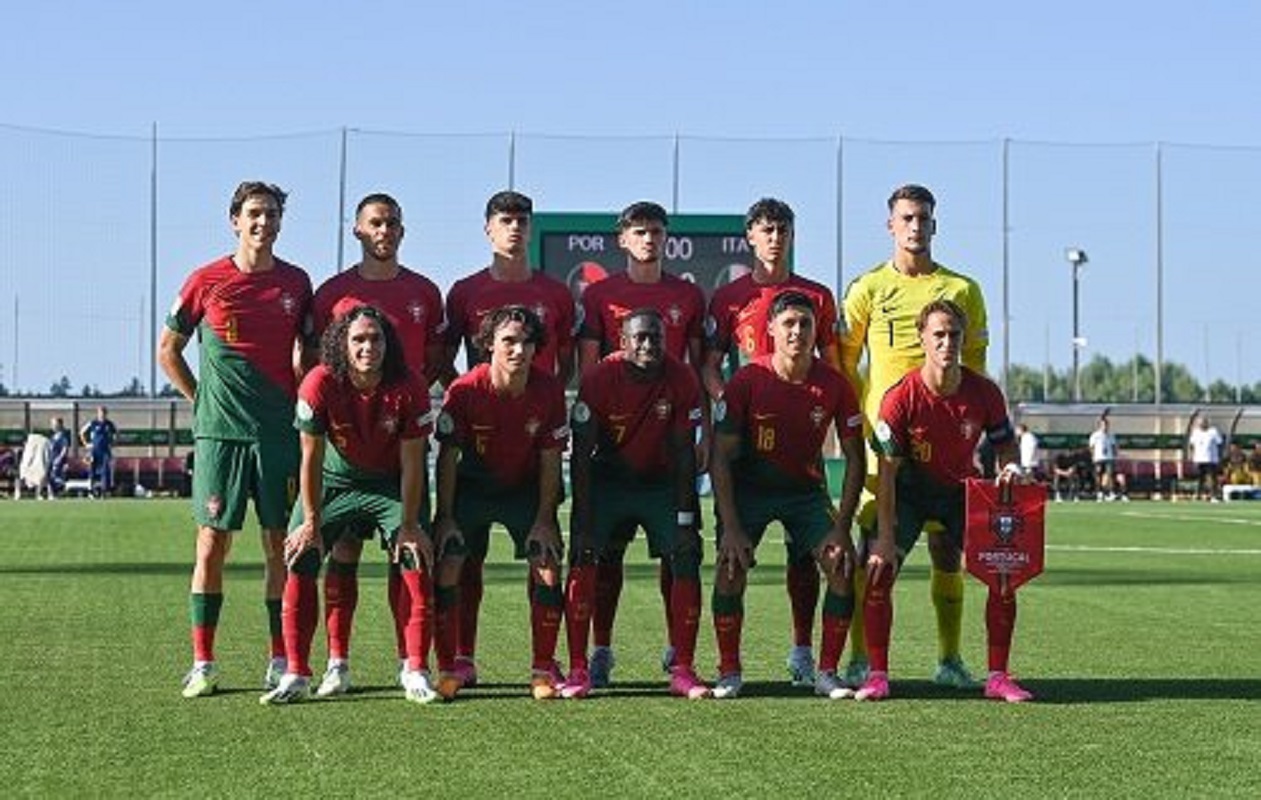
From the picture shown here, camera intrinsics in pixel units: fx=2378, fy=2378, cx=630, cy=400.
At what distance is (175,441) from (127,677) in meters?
33.7

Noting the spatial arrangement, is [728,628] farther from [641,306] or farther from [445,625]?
[641,306]

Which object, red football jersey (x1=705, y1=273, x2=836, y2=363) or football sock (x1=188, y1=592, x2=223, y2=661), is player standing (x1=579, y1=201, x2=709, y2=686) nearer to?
red football jersey (x1=705, y1=273, x2=836, y2=363)

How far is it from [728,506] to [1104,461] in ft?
108

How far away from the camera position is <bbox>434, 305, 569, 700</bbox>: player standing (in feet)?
31.1

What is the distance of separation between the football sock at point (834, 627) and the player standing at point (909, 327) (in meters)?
0.30

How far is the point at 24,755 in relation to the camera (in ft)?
25.1

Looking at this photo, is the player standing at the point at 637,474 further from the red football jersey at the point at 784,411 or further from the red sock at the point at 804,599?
the red sock at the point at 804,599

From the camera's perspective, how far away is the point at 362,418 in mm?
9367

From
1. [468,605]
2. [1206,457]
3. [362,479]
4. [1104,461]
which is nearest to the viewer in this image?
[362,479]

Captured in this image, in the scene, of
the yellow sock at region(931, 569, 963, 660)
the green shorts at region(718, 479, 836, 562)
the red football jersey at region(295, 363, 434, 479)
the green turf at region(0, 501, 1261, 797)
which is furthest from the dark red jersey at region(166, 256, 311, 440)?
the yellow sock at region(931, 569, 963, 660)

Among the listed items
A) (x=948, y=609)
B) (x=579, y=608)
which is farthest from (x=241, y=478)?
(x=948, y=609)

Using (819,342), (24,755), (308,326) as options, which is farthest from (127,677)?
(819,342)

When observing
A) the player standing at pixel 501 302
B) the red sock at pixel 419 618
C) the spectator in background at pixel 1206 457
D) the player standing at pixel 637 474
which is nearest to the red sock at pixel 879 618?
the player standing at pixel 637 474

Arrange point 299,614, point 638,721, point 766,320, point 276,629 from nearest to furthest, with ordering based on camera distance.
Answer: point 638,721, point 299,614, point 276,629, point 766,320
